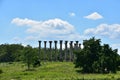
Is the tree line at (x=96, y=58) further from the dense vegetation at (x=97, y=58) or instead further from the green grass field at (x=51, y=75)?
the green grass field at (x=51, y=75)

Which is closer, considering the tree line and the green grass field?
the green grass field

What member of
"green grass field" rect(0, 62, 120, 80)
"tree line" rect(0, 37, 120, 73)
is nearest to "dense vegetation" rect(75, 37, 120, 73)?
"tree line" rect(0, 37, 120, 73)

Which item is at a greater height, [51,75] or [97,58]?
[97,58]

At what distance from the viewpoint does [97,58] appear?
96.8m

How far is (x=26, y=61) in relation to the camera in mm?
108312

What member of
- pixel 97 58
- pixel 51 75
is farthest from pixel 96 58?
pixel 51 75

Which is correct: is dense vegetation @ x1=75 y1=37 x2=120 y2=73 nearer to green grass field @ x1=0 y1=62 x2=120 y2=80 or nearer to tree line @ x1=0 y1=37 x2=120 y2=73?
tree line @ x1=0 y1=37 x2=120 y2=73

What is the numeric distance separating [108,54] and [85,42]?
24.4 ft

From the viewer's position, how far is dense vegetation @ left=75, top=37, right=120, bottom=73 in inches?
3676

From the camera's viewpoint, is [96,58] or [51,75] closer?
[51,75]

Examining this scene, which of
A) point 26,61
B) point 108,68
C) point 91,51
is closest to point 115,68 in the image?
point 108,68

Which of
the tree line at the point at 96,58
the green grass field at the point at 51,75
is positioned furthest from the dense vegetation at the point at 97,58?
the green grass field at the point at 51,75

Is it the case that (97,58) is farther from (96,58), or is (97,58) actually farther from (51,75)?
(51,75)

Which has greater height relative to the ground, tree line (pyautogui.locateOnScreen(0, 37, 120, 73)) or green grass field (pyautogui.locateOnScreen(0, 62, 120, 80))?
tree line (pyautogui.locateOnScreen(0, 37, 120, 73))
